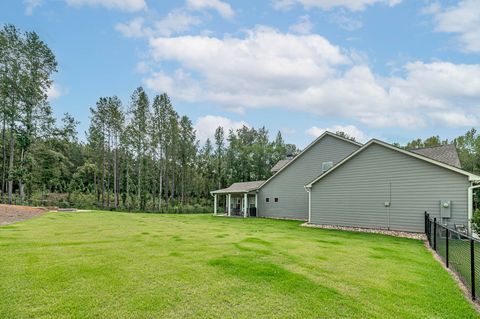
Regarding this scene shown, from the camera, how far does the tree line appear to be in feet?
86.7

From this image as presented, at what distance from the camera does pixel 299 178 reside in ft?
70.3

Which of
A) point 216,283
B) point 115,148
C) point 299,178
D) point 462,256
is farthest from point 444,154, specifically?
point 115,148

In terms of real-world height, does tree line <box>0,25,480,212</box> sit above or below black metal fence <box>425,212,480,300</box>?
above

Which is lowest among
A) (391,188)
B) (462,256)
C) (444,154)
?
(462,256)

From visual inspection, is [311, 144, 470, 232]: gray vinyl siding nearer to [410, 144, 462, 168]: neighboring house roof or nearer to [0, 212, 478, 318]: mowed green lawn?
[410, 144, 462, 168]: neighboring house roof

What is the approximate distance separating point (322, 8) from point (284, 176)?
11.9m

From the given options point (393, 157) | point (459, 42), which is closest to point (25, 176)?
point (393, 157)

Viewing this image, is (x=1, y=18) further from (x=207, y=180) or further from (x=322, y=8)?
(x=207, y=180)

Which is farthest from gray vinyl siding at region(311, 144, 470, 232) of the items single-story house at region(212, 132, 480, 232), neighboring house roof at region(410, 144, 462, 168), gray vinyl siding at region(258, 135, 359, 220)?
gray vinyl siding at region(258, 135, 359, 220)

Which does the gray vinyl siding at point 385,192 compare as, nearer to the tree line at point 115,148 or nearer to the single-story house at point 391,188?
the single-story house at point 391,188

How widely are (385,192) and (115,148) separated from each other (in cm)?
2925

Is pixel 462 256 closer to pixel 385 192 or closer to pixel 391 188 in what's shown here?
pixel 391 188

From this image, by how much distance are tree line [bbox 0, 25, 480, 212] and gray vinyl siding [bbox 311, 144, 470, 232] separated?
13.1 metres

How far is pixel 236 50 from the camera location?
60.8 ft
